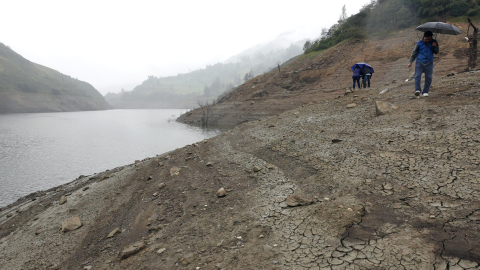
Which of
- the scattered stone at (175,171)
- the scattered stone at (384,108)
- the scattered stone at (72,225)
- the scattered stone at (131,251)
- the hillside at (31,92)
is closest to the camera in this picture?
the scattered stone at (131,251)

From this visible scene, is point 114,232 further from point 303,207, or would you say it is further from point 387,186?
point 387,186

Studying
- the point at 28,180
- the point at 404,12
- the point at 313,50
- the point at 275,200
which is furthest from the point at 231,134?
the point at 313,50

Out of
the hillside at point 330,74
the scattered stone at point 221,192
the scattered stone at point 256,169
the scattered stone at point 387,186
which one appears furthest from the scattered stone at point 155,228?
the hillside at point 330,74

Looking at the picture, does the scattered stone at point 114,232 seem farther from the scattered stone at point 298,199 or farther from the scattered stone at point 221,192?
the scattered stone at point 298,199

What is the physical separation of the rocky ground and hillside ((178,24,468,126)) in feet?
58.2

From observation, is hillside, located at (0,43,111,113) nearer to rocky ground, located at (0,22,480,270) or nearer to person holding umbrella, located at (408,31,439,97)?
rocky ground, located at (0,22,480,270)

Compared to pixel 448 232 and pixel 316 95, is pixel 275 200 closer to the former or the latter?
pixel 448 232

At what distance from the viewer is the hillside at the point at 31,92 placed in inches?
4103

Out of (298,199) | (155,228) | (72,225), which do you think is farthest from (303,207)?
(72,225)

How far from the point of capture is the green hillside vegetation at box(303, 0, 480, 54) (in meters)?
28.7

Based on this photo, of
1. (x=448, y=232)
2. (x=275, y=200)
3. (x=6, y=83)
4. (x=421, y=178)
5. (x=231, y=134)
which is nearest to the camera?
(x=448, y=232)

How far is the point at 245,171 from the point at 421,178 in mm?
3745

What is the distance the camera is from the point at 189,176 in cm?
708

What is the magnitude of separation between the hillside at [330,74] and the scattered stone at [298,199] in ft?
70.9
